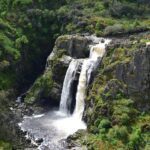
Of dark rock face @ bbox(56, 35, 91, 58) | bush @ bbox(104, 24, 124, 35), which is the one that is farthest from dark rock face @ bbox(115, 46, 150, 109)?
bush @ bbox(104, 24, 124, 35)

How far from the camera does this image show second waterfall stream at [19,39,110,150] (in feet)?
229

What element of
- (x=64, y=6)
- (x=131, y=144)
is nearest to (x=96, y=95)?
(x=131, y=144)

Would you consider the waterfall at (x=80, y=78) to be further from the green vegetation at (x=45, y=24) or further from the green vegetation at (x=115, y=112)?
the green vegetation at (x=45, y=24)

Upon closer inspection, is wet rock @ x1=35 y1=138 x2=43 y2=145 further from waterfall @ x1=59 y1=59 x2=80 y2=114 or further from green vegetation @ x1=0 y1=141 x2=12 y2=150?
waterfall @ x1=59 y1=59 x2=80 y2=114

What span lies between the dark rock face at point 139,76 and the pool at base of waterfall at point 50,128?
927 cm

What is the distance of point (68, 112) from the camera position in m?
79.3

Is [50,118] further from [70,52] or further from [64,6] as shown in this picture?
[64,6]

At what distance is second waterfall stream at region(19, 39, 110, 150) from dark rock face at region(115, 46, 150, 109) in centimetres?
884

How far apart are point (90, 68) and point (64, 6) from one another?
33318mm

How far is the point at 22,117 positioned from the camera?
253ft

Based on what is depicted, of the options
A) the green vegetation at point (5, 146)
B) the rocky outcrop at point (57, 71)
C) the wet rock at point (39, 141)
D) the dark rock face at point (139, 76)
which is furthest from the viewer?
the rocky outcrop at point (57, 71)

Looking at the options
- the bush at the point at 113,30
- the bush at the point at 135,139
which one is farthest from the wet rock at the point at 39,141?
the bush at the point at 113,30

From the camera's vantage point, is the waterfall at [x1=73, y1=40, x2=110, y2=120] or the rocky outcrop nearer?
the waterfall at [x1=73, y1=40, x2=110, y2=120]

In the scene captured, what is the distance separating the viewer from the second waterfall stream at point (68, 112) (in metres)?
69.7
